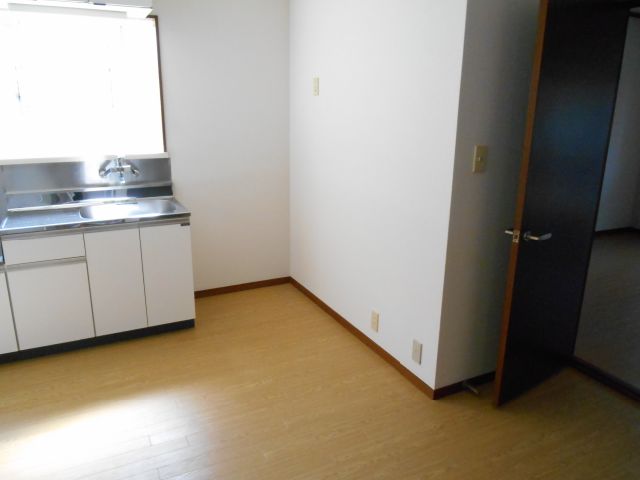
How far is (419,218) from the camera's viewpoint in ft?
7.66

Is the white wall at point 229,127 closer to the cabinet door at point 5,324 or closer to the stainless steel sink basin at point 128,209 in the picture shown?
the stainless steel sink basin at point 128,209

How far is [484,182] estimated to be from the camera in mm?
2209

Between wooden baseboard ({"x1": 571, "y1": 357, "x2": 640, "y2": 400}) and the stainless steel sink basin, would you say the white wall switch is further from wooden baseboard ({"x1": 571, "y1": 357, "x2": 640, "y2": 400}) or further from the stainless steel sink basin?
the stainless steel sink basin

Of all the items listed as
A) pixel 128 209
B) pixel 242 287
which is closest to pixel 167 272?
pixel 128 209

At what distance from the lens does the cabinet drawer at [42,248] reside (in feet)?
8.21

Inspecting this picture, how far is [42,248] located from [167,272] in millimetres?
731

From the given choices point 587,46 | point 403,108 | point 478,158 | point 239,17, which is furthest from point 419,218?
point 239,17

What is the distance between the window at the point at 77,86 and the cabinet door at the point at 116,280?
77 cm

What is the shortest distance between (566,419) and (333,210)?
6.19 ft

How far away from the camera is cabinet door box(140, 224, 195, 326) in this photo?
2.87m

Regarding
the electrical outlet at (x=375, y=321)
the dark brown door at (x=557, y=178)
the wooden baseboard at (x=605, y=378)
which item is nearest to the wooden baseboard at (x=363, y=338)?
the electrical outlet at (x=375, y=321)

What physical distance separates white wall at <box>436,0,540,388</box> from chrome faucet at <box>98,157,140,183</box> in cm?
230

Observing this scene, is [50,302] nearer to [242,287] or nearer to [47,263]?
[47,263]

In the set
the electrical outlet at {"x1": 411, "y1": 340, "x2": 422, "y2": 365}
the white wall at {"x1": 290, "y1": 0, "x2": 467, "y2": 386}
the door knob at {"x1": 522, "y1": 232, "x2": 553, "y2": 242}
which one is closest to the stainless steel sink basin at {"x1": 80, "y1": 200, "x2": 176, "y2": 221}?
the white wall at {"x1": 290, "y1": 0, "x2": 467, "y2": 386}
